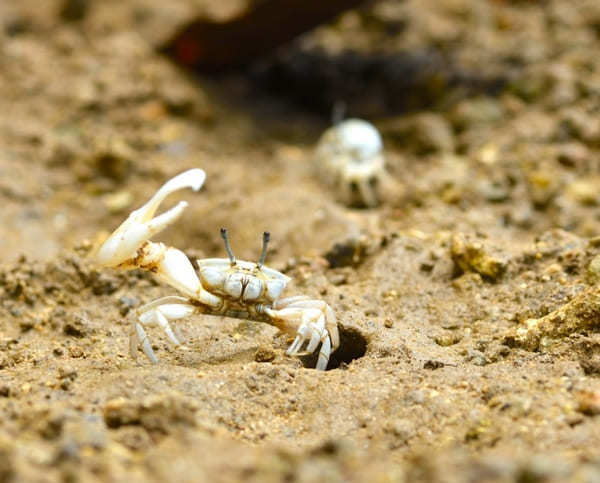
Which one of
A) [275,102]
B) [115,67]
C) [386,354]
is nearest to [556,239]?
[386,354]

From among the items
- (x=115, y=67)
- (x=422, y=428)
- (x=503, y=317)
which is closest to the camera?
(x=422, y=428)

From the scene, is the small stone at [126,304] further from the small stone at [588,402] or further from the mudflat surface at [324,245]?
the small stone at [588,402]

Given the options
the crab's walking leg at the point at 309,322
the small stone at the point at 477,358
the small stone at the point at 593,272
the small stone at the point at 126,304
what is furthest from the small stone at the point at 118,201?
the small stone at the point at 593,272

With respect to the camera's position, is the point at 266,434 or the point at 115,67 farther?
the point at 115,67

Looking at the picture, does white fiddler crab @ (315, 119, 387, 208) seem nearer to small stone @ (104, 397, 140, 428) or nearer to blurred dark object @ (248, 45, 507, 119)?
blurred dark object @ (248, 45, 507, 119)

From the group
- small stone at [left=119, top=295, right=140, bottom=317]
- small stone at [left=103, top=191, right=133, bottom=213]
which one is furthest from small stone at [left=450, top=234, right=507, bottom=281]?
small stone at [left=103, top=191, right=133, bottom=213]

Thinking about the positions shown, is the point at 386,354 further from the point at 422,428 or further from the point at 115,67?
the point at 115,67

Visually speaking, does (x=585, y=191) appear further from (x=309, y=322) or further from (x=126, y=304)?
(x=126, y=304)
